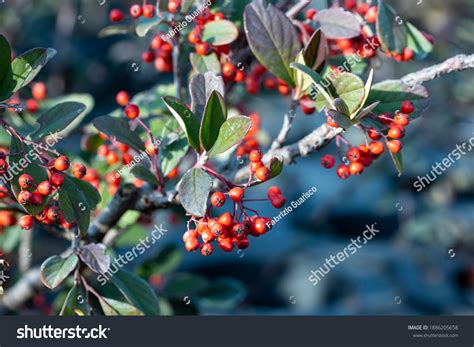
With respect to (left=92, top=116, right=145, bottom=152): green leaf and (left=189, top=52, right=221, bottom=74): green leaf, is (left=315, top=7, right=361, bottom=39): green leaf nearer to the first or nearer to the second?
(left=189, top=52, right=221, bottom=74): green leaf

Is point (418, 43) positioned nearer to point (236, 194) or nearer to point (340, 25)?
point (340, 25)

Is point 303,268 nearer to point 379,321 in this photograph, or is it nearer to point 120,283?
point 379,321

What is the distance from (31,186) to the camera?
1284 mm

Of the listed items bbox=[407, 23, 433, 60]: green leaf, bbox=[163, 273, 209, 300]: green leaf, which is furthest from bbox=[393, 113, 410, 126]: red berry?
bbox=[163, 273, 209, 300]: green leaf

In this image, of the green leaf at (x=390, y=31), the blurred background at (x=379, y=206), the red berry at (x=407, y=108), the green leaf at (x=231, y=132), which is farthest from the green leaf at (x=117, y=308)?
the blurred background at (x=379, y=206)

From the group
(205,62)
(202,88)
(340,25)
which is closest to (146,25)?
(205,62)

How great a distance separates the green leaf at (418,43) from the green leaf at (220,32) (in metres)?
0.50

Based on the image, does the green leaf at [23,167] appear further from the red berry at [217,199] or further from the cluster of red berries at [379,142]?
the cluster of red berries at [379,142]

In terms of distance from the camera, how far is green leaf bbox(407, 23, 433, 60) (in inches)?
63.8

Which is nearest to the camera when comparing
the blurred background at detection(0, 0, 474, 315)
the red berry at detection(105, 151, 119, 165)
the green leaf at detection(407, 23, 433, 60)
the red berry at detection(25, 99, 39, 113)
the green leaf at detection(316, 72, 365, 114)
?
the green leaf at detection(316, 72, 365, 114)

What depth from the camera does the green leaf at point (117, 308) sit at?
1.50 metres

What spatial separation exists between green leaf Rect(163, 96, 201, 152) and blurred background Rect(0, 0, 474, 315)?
6.79ft

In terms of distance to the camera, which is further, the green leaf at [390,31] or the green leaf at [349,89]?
the green leaf at [390,31]

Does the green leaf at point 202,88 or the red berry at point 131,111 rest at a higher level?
the green leaf at point 202,88
